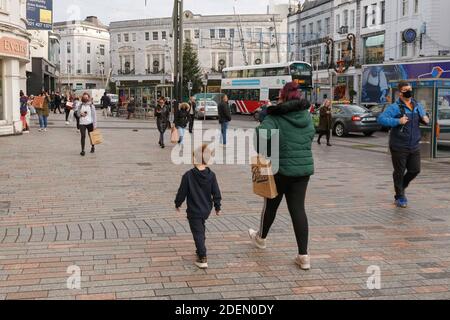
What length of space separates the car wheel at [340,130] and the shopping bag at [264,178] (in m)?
19.9

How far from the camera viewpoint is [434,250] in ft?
20.2

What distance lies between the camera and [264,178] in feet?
18.1

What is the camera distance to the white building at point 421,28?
38.5m

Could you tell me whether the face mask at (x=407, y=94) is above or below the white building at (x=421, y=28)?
below

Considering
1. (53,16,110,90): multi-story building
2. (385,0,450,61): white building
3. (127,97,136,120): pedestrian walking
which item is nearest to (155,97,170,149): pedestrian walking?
(127,97,136,120): pedestrian walking

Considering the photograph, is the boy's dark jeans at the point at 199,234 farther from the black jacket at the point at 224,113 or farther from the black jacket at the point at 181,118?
the black jacket at the point at 224,113

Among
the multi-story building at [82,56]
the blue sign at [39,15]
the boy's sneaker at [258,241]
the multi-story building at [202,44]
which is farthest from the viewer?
the multi-story building at [82,56]

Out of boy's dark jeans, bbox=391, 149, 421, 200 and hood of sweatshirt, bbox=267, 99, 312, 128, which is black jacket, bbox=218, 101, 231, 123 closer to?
boy's dark jeans, bbox=391, 149, 421, 200

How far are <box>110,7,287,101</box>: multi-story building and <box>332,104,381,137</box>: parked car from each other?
42592 mm

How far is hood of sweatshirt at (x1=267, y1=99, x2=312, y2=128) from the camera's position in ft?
17.8

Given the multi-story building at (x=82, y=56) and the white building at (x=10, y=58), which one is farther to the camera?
the multi-story building at (x=82, y=56)

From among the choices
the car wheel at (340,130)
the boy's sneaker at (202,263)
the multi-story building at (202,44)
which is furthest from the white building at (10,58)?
the multi-story building at (202,44)

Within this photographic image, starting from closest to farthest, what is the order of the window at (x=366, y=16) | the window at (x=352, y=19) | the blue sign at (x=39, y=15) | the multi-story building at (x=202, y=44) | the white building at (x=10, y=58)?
the white building at (x=10, y=58), the blue sign at (x=39, y=15), the window at (x=366, y=16), the window at (x=352, y=19), the multi-story building at (x=202, y=44)
